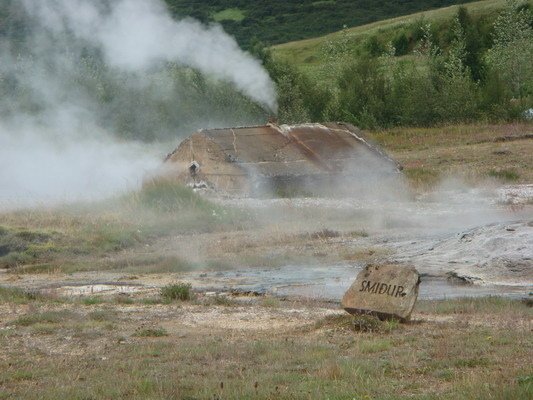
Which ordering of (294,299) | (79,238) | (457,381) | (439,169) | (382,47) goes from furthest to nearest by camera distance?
(382,47)
(439,169)
(79,238)
(294,299)
(457,381)

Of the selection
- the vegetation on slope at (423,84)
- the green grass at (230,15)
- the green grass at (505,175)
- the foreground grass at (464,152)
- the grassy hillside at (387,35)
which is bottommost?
the green grass at (505,175)

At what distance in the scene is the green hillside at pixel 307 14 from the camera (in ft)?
271

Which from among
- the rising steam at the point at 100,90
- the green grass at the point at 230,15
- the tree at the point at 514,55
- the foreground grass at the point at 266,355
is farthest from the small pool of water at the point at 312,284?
the green grass at the point at 230,15

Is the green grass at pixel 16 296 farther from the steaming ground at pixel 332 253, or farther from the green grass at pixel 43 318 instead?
the green grass at pixel 43 318

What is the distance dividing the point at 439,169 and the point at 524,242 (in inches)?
663

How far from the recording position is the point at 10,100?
3788 centimetres

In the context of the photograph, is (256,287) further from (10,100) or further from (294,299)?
(10,100)

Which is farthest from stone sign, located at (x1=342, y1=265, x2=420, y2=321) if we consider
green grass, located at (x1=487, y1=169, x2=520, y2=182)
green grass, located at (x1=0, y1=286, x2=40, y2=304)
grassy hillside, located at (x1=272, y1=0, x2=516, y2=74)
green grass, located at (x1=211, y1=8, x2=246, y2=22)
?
grassy hillside, located at (x1=272, y1=0, x2=516, y2=74)

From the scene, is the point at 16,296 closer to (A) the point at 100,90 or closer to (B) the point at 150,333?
(B) the point at 150,333

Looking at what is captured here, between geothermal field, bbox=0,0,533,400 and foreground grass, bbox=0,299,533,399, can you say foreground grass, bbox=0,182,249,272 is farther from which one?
foreground grass, bbox=0,299,533,399

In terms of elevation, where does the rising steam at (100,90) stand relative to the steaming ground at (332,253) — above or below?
above

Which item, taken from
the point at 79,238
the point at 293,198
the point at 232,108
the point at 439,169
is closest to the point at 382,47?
the point at 232,108

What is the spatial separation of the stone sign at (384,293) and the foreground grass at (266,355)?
0.75 ft

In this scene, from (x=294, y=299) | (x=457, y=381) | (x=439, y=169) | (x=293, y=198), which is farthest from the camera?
(x=439, y=169)
